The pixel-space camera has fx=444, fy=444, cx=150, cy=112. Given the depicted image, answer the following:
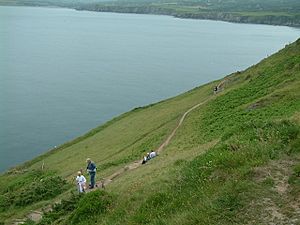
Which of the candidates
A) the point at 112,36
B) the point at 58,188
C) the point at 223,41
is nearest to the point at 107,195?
the point at 58,188

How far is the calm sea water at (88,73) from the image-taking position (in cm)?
7150

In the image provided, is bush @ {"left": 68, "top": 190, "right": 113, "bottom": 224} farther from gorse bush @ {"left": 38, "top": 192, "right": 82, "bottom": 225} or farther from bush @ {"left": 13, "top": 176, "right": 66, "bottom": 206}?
bush @ {"left": 13, "top": 176, "right": 66, "bottom": 206}

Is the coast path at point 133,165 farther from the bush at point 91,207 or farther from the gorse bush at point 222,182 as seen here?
the gorse bush at point 222,182

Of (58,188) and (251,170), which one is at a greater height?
(251,170)

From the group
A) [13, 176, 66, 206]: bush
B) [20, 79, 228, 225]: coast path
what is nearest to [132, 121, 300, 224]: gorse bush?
[20, 79, 228, 225]: coast path

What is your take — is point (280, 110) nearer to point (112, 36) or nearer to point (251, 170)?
point (251, 170)

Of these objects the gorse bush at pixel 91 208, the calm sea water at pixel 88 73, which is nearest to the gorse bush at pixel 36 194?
the gorse bush at pixel 91 208

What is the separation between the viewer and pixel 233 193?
12445 millimetres

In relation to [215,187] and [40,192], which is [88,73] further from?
[215,187]

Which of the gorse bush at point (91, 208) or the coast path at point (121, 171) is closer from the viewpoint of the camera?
the gorse bush at point (91, 208)

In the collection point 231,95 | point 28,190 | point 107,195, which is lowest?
point 28,190

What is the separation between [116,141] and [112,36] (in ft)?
476

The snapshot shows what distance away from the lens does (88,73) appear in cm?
11144

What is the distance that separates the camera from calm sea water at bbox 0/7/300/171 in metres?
71.5
